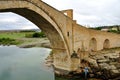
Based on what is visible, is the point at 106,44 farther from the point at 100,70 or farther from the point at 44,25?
the point at 44,25

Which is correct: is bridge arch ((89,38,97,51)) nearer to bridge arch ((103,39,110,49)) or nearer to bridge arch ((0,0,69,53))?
bridge arch ((103,39,110,49))

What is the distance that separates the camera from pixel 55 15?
13.7 metres

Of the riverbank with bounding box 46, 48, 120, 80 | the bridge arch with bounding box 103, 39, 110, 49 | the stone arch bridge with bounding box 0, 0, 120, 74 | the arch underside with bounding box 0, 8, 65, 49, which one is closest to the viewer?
the stone arch bridge with bounding box 0, 0, 120, 74

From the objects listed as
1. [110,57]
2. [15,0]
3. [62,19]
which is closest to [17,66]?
[62,19]

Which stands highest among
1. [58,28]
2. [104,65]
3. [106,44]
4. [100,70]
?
[58,28]

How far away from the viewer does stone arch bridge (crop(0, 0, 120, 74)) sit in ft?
35.8

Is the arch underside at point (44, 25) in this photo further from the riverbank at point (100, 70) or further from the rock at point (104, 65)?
the rock at point (104, 65)

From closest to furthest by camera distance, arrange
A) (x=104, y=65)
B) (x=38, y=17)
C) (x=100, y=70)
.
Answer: (x=38, y=17) < (x=100, y=70) < (x=104, y=65)

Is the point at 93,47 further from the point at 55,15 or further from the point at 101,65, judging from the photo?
the point at 55,15

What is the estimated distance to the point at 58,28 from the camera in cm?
1405

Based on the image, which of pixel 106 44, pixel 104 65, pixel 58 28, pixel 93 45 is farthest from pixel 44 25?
pixel 106 44

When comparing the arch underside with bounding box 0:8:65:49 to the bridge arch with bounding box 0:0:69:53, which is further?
the arch underside with bounding box 0:8:65:49

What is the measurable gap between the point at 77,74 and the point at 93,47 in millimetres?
7196

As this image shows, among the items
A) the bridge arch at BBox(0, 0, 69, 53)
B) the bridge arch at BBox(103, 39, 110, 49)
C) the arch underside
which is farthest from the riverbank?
the bridge arch at BBox(103, 39, 110, 49)
